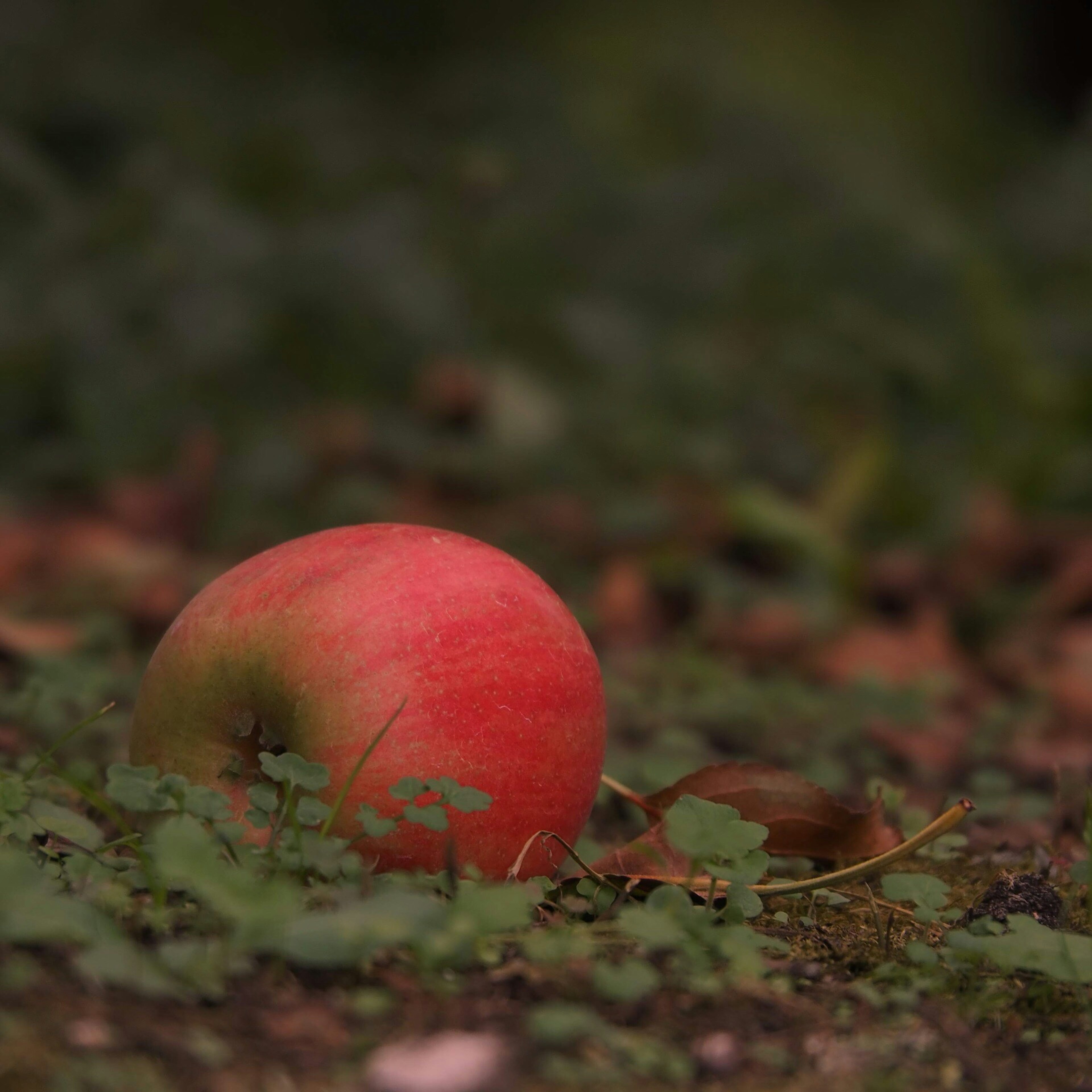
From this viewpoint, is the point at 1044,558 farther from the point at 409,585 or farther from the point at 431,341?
the point at 409,585

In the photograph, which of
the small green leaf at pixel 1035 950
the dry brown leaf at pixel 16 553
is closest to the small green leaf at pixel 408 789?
the small green leaf at pixel 1035 950

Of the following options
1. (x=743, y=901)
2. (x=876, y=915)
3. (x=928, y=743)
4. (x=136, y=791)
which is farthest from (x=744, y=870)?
(x=928, y=743)

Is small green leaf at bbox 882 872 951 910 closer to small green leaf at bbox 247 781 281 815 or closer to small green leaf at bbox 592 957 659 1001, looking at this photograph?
small green leaf at bbox 592 957 659 1001

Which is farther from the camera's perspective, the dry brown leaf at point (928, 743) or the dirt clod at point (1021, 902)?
the dry brown leaf at point (928, 743)

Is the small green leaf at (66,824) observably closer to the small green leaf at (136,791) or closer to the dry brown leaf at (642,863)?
the small green leaf at (136,791)

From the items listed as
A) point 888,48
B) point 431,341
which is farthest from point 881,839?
point 888,48

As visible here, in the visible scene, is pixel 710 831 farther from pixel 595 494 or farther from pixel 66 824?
pixel 595 494

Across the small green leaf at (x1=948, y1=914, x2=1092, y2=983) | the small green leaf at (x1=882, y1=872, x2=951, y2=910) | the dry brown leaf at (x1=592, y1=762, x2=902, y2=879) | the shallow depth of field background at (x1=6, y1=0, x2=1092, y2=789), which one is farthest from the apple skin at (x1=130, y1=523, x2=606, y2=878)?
the shallow depth of field background at (x1=6, y1=0, x2=1092, y2=789)
